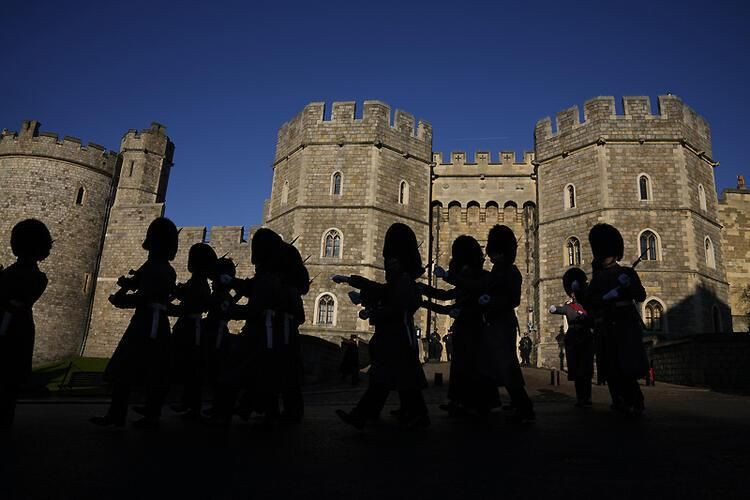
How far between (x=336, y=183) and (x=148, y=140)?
1193cm

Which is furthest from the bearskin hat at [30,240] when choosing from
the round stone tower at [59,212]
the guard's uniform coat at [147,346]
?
the round stone tower at [59,212]

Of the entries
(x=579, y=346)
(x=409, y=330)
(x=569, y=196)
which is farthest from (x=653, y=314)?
(x=409, y=330)

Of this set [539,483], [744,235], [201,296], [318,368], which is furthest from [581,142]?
[539,483]

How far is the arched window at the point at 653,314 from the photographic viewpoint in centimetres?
2014

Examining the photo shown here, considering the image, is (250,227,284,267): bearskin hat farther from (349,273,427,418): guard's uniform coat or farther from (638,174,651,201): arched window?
(638,174,651,201): arched window

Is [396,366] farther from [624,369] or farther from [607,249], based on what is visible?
[607,249]

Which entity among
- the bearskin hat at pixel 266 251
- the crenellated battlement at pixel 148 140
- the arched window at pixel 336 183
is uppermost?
the crenellated battlement at pixel 148 140

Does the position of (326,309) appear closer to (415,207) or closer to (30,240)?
(415,207)

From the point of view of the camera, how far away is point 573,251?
22250 millimetres

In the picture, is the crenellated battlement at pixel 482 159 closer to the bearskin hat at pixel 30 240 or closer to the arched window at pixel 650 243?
the arched window at pixel 650 243

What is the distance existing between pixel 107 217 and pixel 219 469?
2755 centimetres

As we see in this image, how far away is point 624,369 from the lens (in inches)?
220

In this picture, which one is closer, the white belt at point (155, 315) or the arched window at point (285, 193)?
the white belt at point (155, 315)

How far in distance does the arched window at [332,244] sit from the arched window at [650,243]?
40.0 feet
